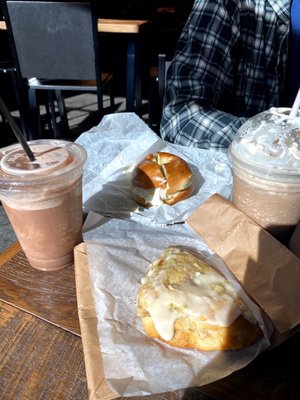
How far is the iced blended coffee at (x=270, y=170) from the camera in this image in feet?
2.56

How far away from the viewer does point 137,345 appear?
2.20 feet

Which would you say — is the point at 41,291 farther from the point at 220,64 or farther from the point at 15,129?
the point at 220,64

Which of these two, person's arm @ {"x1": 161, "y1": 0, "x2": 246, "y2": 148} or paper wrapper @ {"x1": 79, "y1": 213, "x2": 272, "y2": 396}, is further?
person's arm @ {"x1": 161, "y1": 0, "x2": 246, "y2": 148}

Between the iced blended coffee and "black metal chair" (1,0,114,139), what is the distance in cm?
197

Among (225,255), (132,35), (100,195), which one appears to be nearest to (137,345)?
(225,255)

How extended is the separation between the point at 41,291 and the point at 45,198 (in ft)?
0.78

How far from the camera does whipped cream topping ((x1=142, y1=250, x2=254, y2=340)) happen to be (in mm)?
682

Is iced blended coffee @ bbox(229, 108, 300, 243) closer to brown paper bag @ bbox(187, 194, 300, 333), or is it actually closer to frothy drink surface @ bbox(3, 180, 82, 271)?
brown paper bag @ bbox(187, 194, 300, 333)

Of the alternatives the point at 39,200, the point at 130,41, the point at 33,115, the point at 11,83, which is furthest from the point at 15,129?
the point at 11,83

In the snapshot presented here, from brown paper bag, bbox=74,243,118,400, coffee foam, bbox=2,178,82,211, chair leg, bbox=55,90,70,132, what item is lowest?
chair leg, bbox=55,90,70,132

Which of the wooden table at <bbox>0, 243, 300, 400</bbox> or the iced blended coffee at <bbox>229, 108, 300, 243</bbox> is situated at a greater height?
the iced blended coffee at <bbox>229, 108, 300, 243</bbox>

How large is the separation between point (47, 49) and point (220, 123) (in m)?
1.71

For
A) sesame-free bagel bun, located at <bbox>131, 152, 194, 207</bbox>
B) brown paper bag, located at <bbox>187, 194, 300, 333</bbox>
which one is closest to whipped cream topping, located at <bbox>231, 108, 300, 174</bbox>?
brown paper bag, located at <bbox>187, 194, 300, 333</bbox>

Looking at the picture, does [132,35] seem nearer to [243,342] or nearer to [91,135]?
[91,135]
